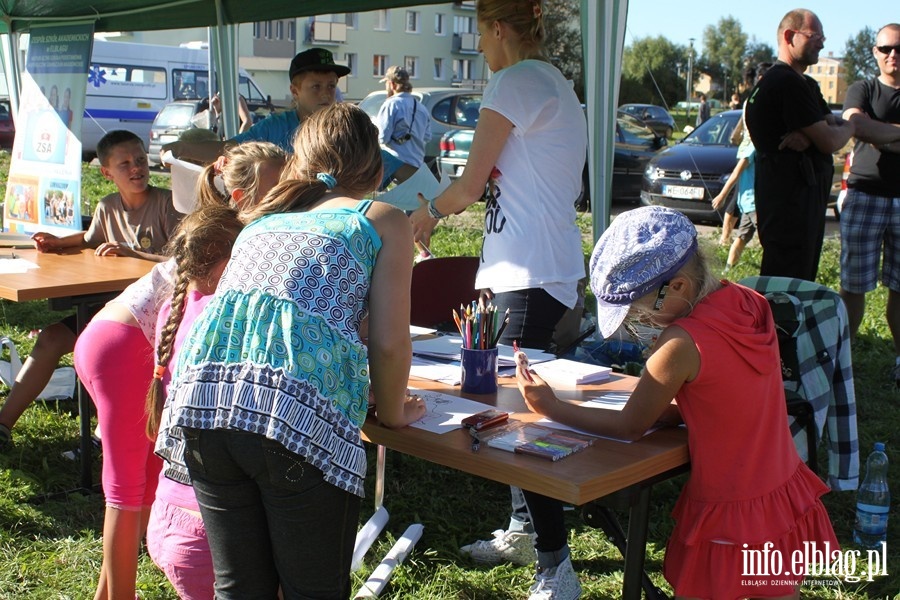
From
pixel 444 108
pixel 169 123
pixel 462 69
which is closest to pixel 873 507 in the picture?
pixel 444 108

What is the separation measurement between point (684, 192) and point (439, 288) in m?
7.13

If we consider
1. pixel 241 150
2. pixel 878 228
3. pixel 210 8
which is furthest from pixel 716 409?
pixel 210 8

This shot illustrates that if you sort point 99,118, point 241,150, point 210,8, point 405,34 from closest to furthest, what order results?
point 241,150 < point 210,8 < point 99,118 < point 405,34

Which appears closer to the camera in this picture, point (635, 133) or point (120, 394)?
point (120, 394)

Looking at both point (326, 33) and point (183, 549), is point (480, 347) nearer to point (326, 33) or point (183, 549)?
point (183, 549)

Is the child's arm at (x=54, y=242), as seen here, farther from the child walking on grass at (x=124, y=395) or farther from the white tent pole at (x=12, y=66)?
the white tent pole at (x=12, y=66)

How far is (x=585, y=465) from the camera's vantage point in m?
Answer: 1.78

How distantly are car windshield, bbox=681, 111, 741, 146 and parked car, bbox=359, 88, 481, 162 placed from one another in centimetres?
335

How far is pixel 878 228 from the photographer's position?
484cm

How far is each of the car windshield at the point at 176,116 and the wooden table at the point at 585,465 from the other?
48.2ft

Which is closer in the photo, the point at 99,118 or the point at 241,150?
the point at 241,150

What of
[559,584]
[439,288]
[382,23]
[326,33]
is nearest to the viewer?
[559,584]

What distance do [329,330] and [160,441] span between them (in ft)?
1.34

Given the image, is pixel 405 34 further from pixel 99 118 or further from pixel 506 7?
pixel 506 7
